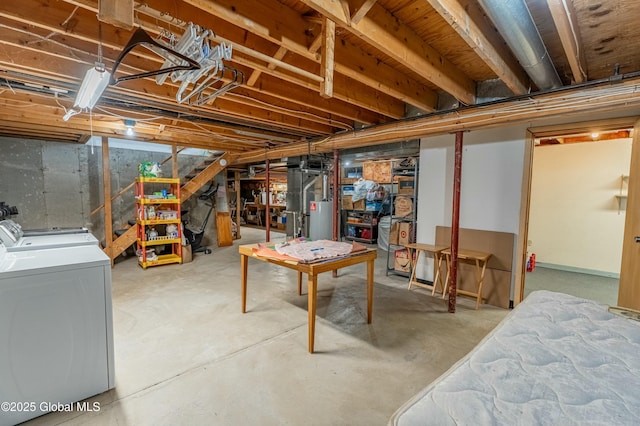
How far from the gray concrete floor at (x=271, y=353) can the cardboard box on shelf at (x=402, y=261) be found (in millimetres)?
509

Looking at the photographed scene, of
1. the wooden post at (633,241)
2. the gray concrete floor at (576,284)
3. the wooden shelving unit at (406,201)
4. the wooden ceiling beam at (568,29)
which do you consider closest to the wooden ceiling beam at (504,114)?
the wooden ceiling beam at (568,29)

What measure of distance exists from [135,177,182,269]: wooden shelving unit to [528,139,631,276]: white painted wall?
6891mm

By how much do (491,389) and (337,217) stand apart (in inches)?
150

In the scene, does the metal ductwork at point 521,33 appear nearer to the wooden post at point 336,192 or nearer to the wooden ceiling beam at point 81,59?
the wooden ceiling beam at point 81,59

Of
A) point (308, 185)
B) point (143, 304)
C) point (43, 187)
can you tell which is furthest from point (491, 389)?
point (43, 187)

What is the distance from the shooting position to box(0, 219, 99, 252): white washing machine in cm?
236

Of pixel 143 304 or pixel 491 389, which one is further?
pixel 143 304

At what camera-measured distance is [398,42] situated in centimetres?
200

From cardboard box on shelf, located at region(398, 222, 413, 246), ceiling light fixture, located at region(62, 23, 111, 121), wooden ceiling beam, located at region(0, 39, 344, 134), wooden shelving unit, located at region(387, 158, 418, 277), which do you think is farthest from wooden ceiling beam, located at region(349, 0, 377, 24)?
cardboard box on shelf, located at region(398, 222, 413, 246)

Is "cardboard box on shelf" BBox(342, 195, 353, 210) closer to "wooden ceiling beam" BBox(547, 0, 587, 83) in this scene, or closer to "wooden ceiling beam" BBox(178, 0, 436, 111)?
"wooden ceiling beam" BBox(178, 0, 436, 111)

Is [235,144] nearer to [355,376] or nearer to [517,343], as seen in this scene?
[355,376]

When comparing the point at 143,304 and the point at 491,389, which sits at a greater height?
the point at 491,389

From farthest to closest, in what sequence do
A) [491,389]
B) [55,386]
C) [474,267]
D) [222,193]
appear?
1. [222,193]
2. [474,267]
3. [55,386]
4. [491,389]

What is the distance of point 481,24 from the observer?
6.11 ft
